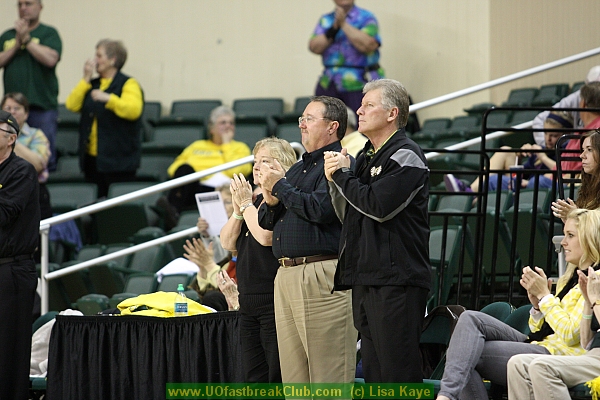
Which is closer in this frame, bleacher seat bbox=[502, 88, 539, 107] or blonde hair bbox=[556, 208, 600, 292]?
blonde hair bbox=[556, 208, 600, 292]

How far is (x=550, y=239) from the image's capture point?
17.2 ft

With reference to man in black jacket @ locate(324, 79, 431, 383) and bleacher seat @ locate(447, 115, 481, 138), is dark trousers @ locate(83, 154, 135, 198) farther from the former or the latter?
man in black jacket @ locate(324, 79, 431, 383)

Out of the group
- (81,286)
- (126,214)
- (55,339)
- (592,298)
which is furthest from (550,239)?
(126,214)

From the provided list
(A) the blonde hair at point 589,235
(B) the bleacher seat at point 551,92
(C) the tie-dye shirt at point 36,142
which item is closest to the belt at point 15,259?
(A) the blonde hair at point 589,235

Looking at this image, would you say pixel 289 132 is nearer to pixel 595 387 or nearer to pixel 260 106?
pixel 260 106

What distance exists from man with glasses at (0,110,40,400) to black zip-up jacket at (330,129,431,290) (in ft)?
6.26

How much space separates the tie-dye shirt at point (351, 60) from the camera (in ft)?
29.6

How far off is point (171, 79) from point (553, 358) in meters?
8.54

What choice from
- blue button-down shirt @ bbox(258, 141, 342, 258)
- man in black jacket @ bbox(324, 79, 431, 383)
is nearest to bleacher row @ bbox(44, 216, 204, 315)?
blue button-down shirt @ bbox(258, 141, 342, 258)

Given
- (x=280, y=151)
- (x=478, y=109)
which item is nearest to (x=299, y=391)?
(x=280, y=151)

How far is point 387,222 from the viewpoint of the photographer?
12.7 ft

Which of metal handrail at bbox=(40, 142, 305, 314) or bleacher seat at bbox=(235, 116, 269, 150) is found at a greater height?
bleacher seat at bbox=(235, 116, 269, 150)

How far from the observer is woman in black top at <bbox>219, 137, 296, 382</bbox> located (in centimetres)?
438

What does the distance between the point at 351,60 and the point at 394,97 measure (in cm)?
514
